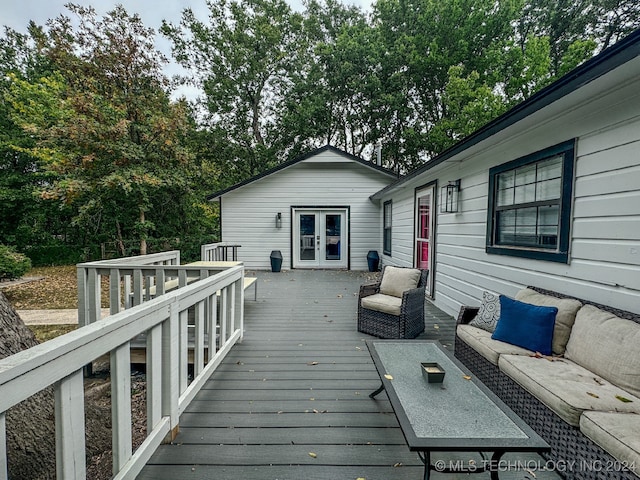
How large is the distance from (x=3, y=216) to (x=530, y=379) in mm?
18129

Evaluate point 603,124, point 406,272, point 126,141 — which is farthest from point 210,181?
point 603,124

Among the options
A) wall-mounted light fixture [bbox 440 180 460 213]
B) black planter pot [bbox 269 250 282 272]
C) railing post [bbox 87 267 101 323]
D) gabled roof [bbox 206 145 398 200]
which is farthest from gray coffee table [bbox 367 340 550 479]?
gabled roof [bbox 206 145 398 200]

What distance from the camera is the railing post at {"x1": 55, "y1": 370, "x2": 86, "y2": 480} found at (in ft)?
3.45

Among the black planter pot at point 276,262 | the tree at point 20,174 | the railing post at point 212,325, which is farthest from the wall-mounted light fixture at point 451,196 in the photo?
the tree at point 20,174

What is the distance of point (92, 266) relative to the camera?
3213 millimetres

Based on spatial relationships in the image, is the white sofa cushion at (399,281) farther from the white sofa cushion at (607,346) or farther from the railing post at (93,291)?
the railing post at (93,291)

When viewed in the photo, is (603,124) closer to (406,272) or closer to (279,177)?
(406,272)

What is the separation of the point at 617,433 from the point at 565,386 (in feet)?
1.29

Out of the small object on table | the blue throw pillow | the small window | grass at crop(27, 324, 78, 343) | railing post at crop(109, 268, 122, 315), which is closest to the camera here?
the small object on table

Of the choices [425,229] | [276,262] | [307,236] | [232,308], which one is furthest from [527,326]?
[307,236]

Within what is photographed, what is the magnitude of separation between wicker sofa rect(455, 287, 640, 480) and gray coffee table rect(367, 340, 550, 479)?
0.33 metres

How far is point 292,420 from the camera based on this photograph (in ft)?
6.84

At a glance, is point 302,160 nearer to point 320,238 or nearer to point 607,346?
point 320,238

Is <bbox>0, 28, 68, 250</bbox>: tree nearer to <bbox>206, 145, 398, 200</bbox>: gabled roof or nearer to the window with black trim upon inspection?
<bbox>206, 145, 398, 200</bbox>: gabled roof
